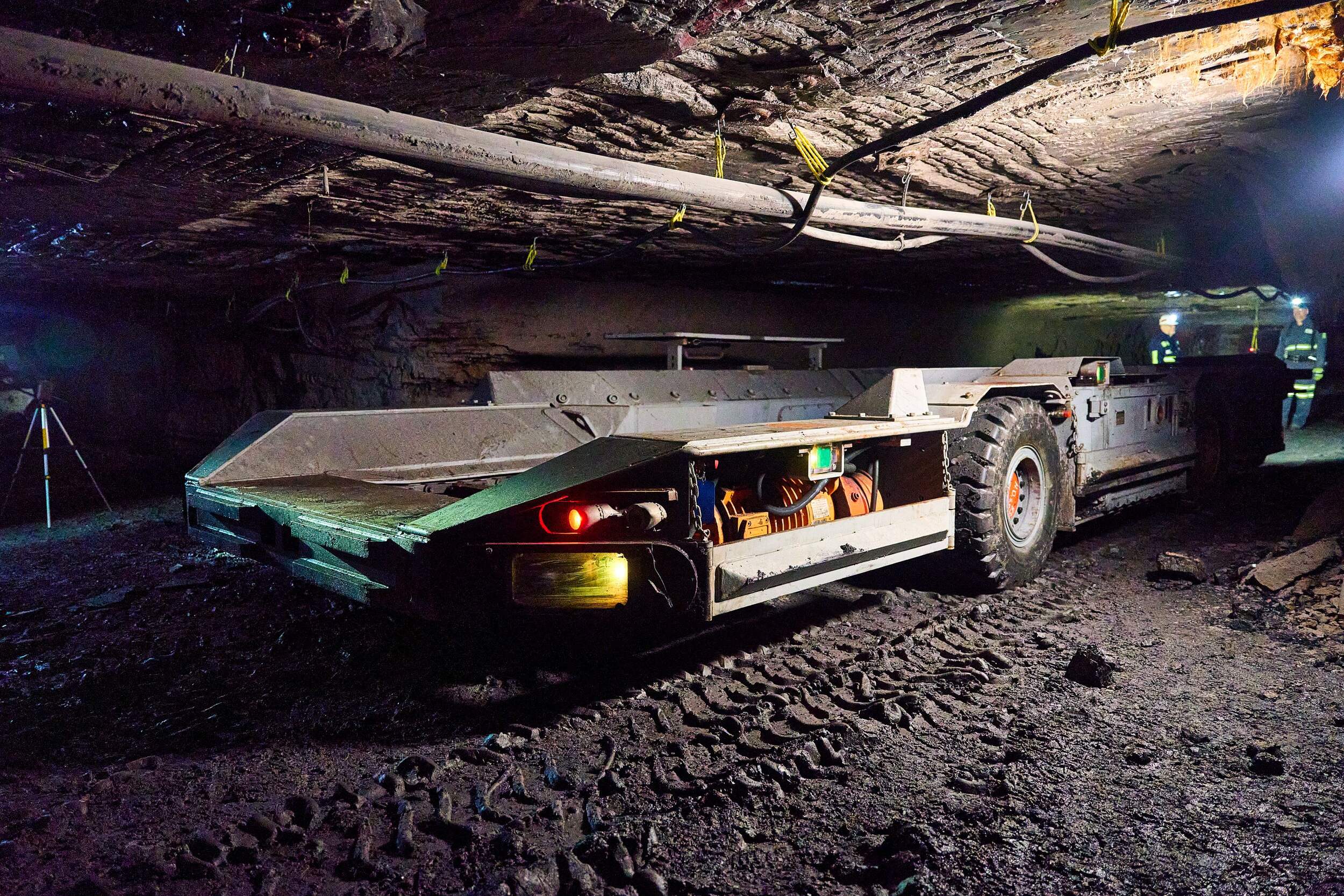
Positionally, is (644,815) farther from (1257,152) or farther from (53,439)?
(53,439)

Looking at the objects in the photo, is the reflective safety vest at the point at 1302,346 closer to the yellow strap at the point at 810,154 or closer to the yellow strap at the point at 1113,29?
the yellow strap at the point at 810,154

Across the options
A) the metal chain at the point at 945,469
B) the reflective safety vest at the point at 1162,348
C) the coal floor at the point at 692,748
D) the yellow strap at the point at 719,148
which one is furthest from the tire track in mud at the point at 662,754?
the reflective safety vest at the point at 1162,348

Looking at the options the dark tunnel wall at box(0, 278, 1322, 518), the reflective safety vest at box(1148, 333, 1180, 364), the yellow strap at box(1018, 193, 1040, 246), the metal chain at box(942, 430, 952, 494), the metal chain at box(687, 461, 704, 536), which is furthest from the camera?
the reflective safety vest at box(1148, 333, 1180, 364)

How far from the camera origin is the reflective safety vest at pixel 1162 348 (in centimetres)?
1620

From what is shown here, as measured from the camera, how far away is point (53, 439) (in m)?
12.1

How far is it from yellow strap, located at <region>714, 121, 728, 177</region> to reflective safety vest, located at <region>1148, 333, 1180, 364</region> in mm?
14842

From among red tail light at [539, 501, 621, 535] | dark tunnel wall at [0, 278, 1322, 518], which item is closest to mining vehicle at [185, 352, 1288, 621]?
red tail light at [539, 501, 621, 535]

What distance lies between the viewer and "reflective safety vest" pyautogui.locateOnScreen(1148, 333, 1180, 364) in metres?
16.2

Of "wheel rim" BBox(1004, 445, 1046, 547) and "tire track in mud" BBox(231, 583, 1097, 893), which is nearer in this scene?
"tire track in mud" BBox(231, 583, 1097, 893)

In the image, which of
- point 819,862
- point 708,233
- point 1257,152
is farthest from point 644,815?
point 1257,152

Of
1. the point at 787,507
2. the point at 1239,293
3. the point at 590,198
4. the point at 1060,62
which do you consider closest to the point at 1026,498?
the point at 787,507

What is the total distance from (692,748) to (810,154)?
297cm

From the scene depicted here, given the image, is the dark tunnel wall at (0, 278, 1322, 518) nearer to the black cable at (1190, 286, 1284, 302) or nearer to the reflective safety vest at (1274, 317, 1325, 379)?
the black cable at (1190, 286, 1284, 302)

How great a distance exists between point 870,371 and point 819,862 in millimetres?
6560
